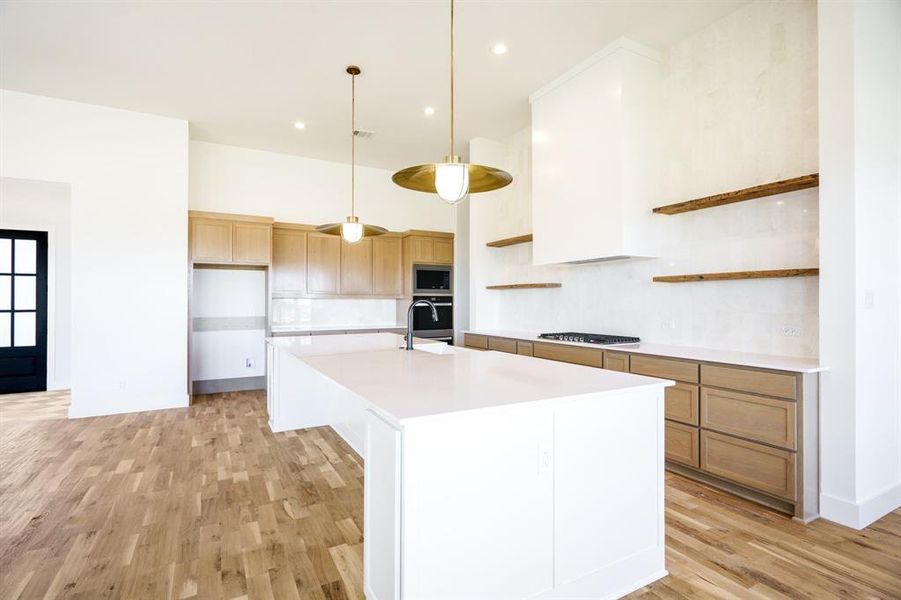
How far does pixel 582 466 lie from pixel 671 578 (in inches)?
28.4

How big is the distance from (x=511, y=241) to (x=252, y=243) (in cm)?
305

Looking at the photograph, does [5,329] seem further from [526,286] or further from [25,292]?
[526,286]

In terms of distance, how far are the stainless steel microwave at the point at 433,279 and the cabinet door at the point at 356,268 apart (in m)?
0.65

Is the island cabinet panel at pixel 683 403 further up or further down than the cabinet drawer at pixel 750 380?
further down

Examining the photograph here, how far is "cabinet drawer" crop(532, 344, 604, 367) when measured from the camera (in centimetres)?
361

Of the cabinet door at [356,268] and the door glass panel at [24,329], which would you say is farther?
the cabinet door at [356,268]

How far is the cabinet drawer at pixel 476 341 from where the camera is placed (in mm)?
5094

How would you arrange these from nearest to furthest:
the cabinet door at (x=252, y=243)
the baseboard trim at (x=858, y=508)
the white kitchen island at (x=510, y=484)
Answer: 1. the white kitchen island at (x=510, y=484)
2. the baseboard trim at (x=858, y=508)
3. the cabinet door at (x=252, y=243)

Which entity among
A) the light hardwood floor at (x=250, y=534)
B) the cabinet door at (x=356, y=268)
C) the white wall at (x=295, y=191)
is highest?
the white wall at (x=295, y=191)

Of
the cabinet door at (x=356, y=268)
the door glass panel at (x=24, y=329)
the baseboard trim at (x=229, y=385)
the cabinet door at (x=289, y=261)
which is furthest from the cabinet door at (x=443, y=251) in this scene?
the door glass panel at (x=24, y=329)

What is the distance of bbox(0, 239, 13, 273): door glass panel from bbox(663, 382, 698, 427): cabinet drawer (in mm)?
7556

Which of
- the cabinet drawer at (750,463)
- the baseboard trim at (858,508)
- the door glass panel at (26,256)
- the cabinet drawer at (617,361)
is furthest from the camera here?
the door glass panel at (26,256)

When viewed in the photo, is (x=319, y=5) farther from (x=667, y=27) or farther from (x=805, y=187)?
(x=805, y=187)

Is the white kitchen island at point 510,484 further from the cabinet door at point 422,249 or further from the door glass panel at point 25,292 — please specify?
the door glass panel at point 25,292
